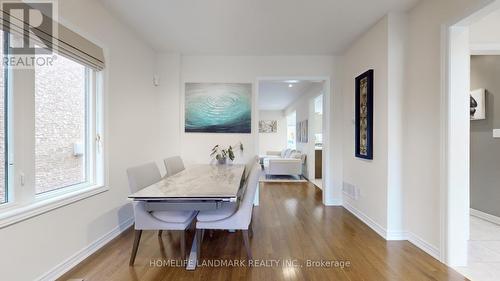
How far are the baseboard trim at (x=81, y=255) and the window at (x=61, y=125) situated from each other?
630 mm

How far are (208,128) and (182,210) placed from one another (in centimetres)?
236

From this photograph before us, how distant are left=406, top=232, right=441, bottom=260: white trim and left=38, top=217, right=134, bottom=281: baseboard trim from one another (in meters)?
3.31

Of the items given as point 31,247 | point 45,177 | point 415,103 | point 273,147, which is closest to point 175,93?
point 45,177

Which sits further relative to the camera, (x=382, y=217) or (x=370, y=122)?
(x=370, y=122)

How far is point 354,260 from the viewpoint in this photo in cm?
239

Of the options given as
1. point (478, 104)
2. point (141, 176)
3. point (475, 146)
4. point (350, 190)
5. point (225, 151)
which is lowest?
point (350, 190)

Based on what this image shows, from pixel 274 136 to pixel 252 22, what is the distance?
875 cm

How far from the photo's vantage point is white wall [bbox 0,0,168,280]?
1.82 meters

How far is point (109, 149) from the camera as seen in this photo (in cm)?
287

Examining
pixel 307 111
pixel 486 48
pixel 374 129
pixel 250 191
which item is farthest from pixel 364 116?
pixel 307 111

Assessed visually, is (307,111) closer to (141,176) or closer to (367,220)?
(367,220)

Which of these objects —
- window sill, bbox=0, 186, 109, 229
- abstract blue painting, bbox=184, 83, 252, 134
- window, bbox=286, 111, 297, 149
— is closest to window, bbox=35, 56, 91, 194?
window sill, bbox=0, 186, 109, 229

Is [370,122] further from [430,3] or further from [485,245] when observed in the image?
[485,245]

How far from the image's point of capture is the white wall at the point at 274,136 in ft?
38.2
